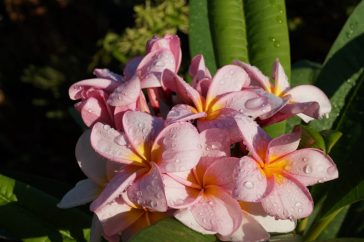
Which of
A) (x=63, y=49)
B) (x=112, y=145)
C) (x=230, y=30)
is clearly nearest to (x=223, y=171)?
(x=112, y=145)

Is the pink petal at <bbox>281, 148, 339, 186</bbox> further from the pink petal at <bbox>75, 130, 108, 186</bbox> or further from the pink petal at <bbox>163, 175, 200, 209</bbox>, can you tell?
the pink petal at <bbox>75, 130, 108, 186</bbox>

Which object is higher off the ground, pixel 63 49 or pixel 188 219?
pixel 188 219

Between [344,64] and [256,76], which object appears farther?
[344,64]

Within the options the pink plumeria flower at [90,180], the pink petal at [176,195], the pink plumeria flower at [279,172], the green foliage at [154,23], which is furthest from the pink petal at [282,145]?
the green foliage at [154,23]

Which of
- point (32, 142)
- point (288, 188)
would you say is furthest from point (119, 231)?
point (32, 142)

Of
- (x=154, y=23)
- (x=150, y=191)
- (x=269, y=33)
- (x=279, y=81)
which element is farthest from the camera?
(x=154, y=23)

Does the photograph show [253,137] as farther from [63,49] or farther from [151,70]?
[63,49]

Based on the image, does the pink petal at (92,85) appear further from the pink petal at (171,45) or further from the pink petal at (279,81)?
the pink petal at (279,81)

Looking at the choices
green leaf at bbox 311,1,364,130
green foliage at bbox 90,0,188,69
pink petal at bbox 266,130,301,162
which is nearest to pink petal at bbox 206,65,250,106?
pink petal at bbox 266,130,301,162
